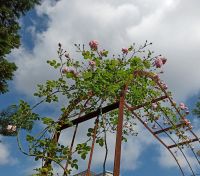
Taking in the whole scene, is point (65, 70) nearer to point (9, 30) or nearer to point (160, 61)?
point (160, 61)

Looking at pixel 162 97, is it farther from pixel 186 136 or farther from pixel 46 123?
pixel 46 123

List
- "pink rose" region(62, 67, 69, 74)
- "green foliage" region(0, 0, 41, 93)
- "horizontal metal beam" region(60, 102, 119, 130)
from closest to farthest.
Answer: "horizontal metal beam" region(60, 102, 119, 130) < "pink rose" region(62, 67, 69, 74) < "green foliage" region(0, 0, 41, 93)

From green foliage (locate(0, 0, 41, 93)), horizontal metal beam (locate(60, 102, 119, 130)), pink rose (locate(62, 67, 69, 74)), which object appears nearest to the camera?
horizontal metal beam (locate(60, 102, 119, 130))

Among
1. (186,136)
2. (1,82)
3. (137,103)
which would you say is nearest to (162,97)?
(137,103)

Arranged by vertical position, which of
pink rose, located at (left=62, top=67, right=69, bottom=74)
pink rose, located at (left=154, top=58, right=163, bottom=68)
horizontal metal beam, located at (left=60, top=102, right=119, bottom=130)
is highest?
pink rose, located at (left=154, top=58, right=163, bottom=68)

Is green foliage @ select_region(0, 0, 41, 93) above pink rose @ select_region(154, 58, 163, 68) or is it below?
above

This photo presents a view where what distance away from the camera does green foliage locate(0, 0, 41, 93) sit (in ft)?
37.8

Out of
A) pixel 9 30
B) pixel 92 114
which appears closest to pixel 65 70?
pixel 92 114

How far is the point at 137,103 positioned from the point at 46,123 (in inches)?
55.3

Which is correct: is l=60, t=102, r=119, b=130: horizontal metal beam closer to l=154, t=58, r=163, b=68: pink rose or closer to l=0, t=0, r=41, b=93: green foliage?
l=154, t=58, r=163, b=68: pink rose

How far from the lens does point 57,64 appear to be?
5.04 m

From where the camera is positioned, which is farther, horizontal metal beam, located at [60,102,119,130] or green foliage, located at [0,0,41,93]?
green foliage, located at [0,0,41,93]

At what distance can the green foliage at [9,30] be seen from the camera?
11.5 meters

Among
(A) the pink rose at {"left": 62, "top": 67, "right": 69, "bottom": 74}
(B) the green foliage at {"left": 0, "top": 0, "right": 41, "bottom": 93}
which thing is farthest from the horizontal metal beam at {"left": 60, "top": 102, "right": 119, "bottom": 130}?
(B) the green foliage at {"left": 0, "top": 0, "right": 41, "bottom": 93}
